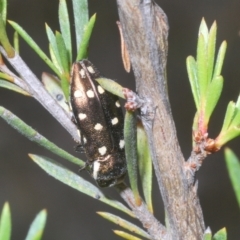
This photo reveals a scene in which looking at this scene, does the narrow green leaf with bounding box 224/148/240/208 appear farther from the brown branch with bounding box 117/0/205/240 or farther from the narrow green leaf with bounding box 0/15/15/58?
the narrow green leaf with bounding box 0/15/15/58

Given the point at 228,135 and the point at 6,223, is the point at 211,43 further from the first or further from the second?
the point at 6,223

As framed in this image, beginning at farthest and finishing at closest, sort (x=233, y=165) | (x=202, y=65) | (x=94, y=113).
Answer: (x=94, y=113) < (x=202, y=65) < (x=233, y=165)

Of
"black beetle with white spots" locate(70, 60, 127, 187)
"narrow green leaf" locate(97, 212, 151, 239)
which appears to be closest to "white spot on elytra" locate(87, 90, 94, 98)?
"black beetle with white spots" locate(70, 60, 127, 187)

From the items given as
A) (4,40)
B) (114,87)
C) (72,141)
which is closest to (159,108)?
(114,87)

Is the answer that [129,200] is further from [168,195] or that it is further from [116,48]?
[116,48]

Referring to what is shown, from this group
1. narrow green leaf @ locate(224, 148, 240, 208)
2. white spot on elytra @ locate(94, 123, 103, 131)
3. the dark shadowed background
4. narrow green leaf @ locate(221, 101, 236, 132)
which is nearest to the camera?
narrow green leaf @ locate(224, 148, 240, 208)

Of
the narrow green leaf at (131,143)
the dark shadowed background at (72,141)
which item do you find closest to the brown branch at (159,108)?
the narrow green leaf at (131,143)

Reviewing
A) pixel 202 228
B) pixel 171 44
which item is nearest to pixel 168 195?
pixel 202 228
